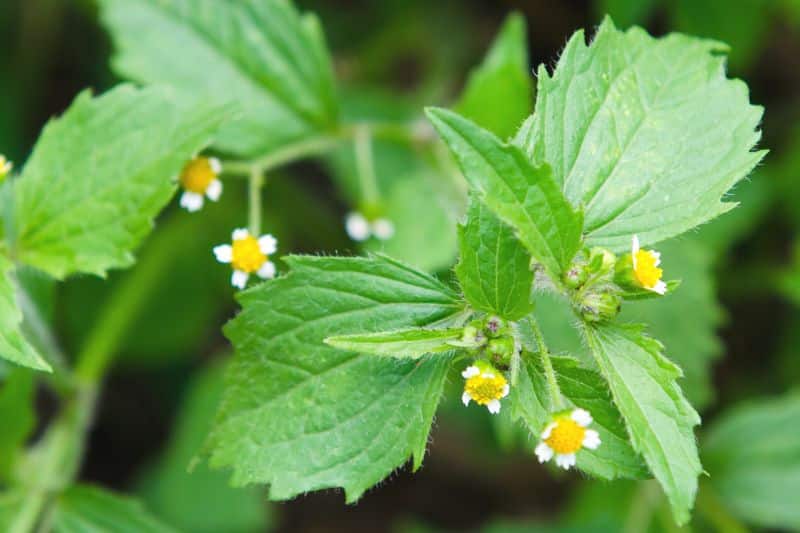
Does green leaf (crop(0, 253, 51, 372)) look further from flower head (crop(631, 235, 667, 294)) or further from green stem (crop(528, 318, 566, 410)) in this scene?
flower head (crop(631, 235, 667, 294))

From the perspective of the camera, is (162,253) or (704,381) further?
(162,253)

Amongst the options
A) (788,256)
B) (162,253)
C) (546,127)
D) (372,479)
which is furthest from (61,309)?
(788,256)

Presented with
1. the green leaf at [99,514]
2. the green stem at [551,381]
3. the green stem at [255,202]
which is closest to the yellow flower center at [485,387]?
the green stem at [551,381]

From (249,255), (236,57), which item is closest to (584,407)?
(249,255)

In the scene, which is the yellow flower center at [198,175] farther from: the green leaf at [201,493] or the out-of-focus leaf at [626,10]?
the out-of-focus leaf at [626,10]

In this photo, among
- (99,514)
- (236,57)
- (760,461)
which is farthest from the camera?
(760,461)

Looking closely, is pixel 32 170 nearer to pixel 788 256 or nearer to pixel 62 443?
pixel 62 443

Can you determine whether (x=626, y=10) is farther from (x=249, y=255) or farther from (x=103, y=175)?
(x=103, y=175)
